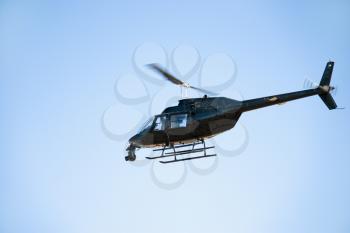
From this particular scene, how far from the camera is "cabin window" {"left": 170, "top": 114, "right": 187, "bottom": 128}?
11609 millimetres

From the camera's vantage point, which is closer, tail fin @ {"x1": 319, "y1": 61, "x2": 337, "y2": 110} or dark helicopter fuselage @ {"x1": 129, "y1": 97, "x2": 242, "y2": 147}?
dark helicopter fuselage @ {"x1": 129, "y1": 97, "x2": 242, "y2": 147}

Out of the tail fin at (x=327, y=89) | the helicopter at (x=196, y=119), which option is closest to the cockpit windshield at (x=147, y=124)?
the helicopter at (x=196, y=119)

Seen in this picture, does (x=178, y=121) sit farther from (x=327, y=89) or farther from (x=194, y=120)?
(x=327, y=89)

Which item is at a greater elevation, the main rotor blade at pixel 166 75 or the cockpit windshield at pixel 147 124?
the main rotor blade at pixel 166 75

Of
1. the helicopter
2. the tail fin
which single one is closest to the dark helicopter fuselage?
the helicopter

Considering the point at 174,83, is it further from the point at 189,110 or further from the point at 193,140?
the point at 193,140

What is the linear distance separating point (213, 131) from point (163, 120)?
1.55 metres

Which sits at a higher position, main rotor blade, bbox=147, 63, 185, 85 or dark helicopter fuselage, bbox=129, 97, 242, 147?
main rotor blade, bbox=147, 63, 185, 85

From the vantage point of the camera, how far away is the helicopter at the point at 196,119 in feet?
37.8

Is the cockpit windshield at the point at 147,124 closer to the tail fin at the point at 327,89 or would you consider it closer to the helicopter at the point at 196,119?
the helicopter at the point at 196,119

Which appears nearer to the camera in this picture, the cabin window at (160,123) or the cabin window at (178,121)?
the cabin window at (178,121)

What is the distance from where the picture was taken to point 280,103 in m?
11.9

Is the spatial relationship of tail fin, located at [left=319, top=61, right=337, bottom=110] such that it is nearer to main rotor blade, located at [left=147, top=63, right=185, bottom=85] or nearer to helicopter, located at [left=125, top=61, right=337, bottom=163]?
helicopter, located at [left=125, top=61, right=337, bottom=163]

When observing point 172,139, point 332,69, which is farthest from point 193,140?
point 332,69
